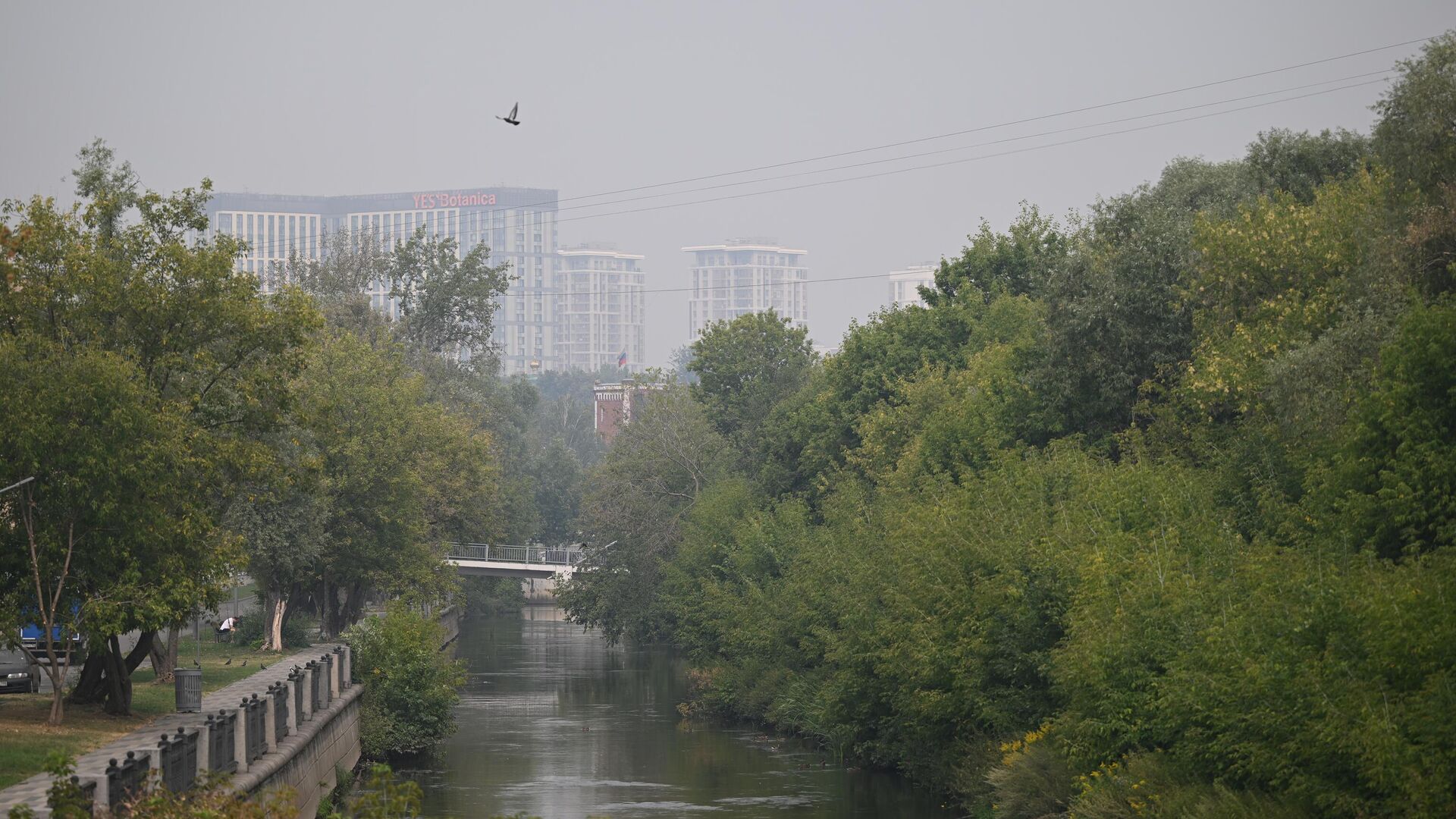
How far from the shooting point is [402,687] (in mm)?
41969

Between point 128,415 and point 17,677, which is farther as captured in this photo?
point 17,677

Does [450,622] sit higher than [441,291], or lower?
lower

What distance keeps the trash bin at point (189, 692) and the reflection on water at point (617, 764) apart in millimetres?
5098

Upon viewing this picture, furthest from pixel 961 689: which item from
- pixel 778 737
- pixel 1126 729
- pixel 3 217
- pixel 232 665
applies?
pixel 232 665

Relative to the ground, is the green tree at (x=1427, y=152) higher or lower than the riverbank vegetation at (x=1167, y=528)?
higher

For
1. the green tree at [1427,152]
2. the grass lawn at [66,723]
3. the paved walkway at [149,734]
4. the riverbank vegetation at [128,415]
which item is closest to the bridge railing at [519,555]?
the paved walkway at [149,734]

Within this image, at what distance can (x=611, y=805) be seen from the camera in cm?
3478

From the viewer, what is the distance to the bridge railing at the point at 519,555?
9081 centimetres

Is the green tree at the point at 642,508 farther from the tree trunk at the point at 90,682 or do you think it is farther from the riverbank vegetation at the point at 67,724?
the tree trunk at the point at 90,682

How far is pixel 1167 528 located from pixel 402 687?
71.4ft

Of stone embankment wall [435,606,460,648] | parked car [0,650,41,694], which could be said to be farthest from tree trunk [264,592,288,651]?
stone embankment wall [435,606,460,648]

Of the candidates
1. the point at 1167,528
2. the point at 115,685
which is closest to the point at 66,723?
the point at 115,685

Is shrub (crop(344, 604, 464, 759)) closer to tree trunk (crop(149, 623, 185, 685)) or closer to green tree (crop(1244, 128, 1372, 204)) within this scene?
tree trunk (crop(149, 623, 185, 685))

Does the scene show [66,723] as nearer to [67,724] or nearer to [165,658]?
[67,724]
